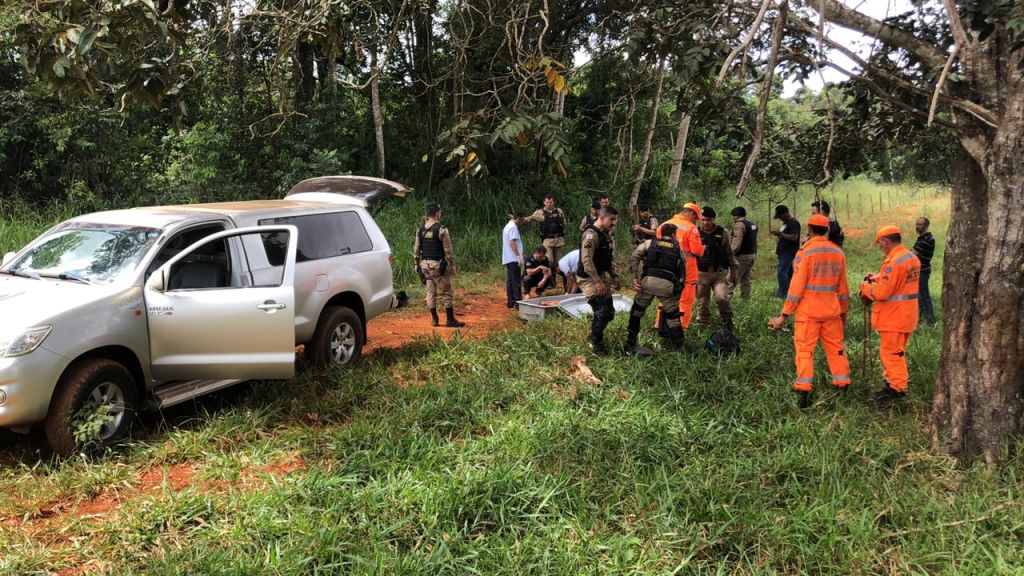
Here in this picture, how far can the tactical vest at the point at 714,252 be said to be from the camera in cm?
764

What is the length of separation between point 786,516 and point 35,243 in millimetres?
5725

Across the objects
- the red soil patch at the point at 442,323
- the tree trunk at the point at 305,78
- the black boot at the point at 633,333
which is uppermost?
the tree trunk at the point at 305,78

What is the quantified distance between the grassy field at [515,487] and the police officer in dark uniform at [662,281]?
101 centimetres

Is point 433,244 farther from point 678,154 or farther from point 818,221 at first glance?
point 678,154

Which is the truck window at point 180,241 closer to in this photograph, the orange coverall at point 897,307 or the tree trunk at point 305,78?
the orange coverall at point 897,307

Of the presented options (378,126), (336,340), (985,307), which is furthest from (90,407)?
(378,126)

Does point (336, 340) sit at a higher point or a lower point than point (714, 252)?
lower

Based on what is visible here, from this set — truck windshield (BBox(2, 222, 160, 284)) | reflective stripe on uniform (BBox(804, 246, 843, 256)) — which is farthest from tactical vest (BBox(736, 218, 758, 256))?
truck windshield (BBox(2, 222, 160, 284))

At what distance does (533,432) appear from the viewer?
4691mm

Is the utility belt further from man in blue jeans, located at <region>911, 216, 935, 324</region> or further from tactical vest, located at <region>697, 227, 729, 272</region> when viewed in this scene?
man in blue jeans, located at <region>911, 216, 935, 324</region>

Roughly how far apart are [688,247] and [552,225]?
10.2 ft

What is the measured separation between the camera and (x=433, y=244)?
8.17 metres

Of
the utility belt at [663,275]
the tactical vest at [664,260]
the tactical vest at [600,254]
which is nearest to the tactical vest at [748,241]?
the tactical vest at [664,260]

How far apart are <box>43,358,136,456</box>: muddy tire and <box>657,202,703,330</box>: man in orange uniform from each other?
17.2 feet
